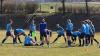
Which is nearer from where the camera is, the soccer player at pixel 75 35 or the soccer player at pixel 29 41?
the soccer player at pixel 29 41

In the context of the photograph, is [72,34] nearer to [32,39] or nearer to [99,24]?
[32,39]

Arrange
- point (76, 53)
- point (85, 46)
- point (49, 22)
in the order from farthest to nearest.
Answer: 1. point (49, 22)
2. point (85, 46)
3. point (76, 53)

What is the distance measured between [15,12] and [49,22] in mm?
9607

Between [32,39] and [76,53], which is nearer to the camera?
[76,53]

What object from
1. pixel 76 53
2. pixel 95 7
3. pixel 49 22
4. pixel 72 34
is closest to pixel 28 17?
pixel 49 22

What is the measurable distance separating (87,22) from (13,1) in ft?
140

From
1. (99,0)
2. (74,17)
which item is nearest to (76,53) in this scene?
(74,17)

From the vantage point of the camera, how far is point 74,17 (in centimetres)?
5834

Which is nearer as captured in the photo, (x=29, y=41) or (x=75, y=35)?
(x=29, y=41)

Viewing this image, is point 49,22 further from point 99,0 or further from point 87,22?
point 99,0

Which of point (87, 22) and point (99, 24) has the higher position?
point (87, 22)

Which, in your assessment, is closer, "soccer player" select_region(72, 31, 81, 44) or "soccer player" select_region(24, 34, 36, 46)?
"soccer player" select_region(24, 34, 36, 46)

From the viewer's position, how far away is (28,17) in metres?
60.1

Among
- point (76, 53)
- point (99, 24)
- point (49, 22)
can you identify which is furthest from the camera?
point (49, 22)
